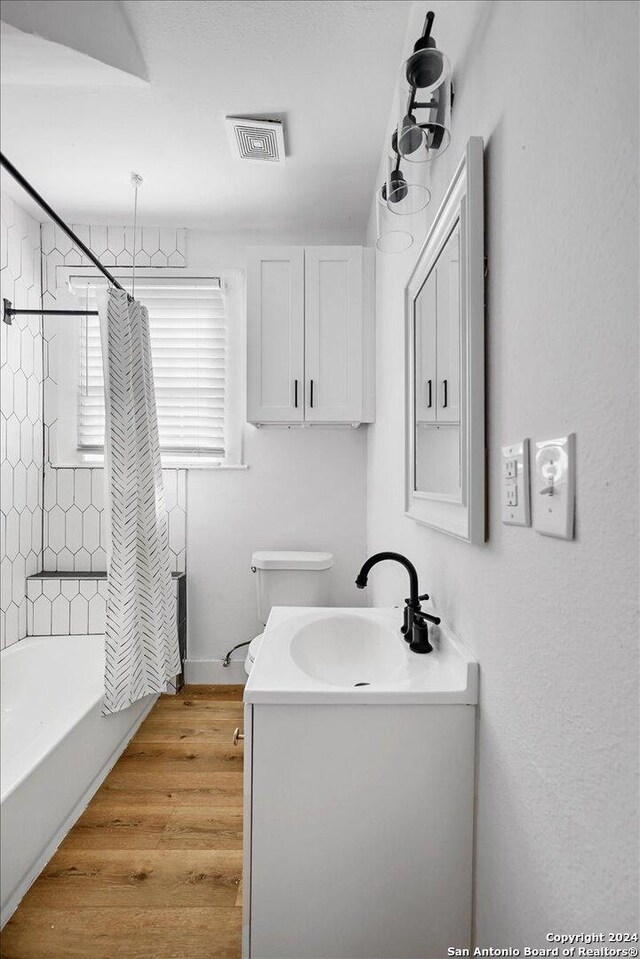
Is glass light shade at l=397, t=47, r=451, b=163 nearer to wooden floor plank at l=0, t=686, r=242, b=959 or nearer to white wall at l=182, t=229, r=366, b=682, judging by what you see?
white wall at l=182, t=229, r=366, b=682

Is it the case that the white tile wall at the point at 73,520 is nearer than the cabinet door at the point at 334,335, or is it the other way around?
the cabinet door at the point at 334,335

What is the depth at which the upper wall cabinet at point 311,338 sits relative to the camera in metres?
2.02

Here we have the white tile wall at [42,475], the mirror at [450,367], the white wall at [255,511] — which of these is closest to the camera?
the mirror at [450,367]

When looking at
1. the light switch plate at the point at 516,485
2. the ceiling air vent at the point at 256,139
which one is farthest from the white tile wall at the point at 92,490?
the light switch plate at the point at 516,485

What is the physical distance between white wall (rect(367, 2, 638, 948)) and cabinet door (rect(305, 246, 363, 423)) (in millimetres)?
1159

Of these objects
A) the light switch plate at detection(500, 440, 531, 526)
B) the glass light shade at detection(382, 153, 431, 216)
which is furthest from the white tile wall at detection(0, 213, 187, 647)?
the light switch plate at detection(500, 440, 531, 526)

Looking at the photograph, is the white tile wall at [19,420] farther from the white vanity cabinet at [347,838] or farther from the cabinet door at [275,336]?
the white vanity cabinet at [347,838]

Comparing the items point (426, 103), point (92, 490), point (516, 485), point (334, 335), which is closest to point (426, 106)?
point (426, 103)

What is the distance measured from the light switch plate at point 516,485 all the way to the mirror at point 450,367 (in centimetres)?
9

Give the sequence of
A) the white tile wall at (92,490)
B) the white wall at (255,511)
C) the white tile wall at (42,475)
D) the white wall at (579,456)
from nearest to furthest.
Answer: the white wall at (579,456) → the white tile wall at (42,475) → the white tile wall at (92,490) → the white wall at (255,511)

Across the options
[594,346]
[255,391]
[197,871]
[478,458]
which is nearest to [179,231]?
[255,391]

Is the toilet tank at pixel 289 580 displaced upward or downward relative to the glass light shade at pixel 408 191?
downward

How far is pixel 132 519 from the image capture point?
1746mm

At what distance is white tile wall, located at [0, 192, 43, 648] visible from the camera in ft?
3.95
